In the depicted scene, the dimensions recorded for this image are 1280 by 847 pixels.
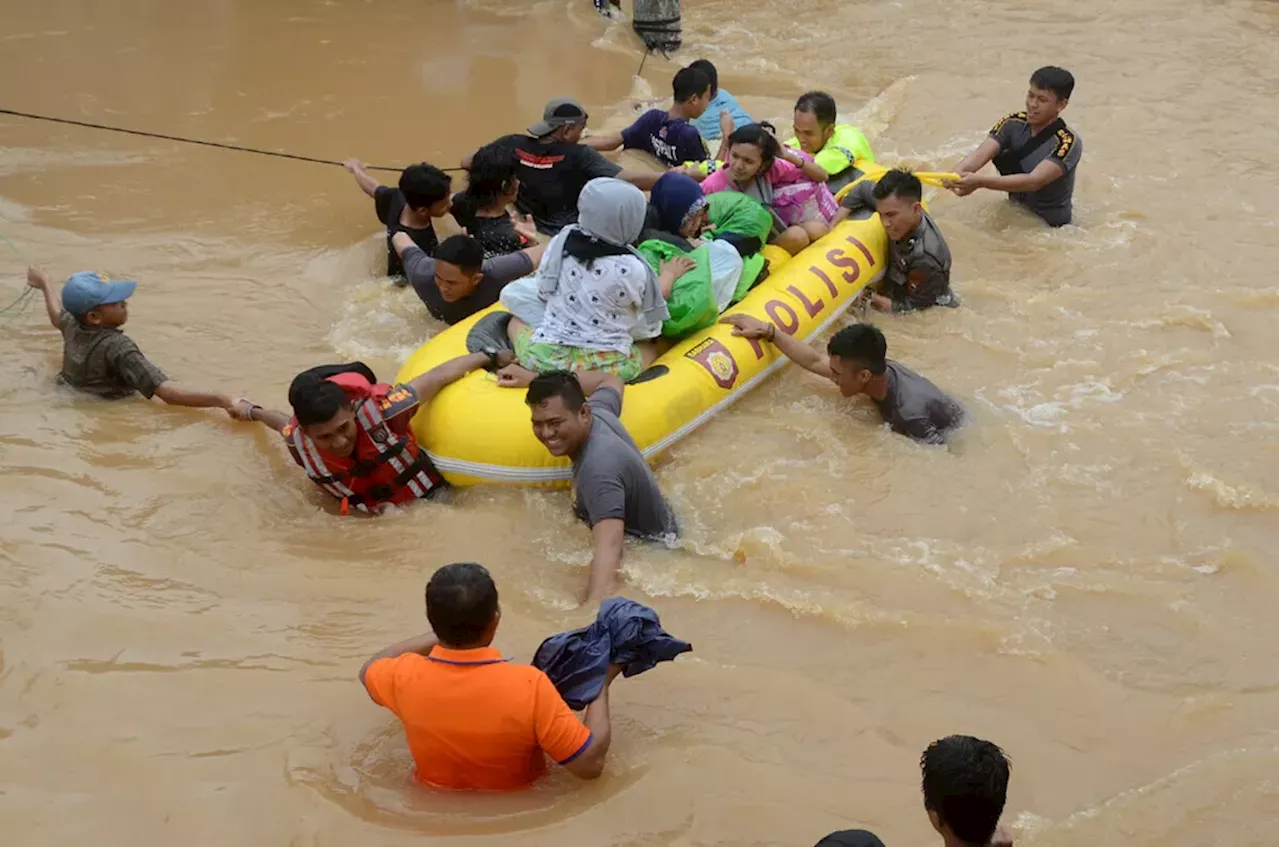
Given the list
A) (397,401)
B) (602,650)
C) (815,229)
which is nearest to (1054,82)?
(815,229)

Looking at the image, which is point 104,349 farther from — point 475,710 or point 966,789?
point 966,789

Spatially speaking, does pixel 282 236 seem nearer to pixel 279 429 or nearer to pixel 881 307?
pixel 279 429

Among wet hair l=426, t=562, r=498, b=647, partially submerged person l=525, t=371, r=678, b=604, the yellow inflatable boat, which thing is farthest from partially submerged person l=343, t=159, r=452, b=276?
wet hair l=426, t=562, r=498, b=647

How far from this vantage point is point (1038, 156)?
7.12m

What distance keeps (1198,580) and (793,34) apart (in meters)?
7.56

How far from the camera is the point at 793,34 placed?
10.9 m

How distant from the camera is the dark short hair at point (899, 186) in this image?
242 inches

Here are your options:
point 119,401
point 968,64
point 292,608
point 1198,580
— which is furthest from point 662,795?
point 968,64

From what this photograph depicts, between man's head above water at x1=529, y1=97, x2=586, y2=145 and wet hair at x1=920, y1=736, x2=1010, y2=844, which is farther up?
man's head above water at x1=529, y1=97, x2=586, y2=145

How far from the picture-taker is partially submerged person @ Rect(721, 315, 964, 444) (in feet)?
16.6

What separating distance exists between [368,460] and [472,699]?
1669mm

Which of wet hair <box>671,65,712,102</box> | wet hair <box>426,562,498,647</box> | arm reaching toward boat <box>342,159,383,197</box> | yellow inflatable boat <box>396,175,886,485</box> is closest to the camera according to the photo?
wet hair <box>426,562,498,647</box>

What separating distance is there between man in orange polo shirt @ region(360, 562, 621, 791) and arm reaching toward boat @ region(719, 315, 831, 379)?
2.55m

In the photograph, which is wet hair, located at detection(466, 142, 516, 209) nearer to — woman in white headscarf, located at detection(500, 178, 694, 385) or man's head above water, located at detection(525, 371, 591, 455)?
woman in white headscarf, located at detection(500, 178, 694, 385)
